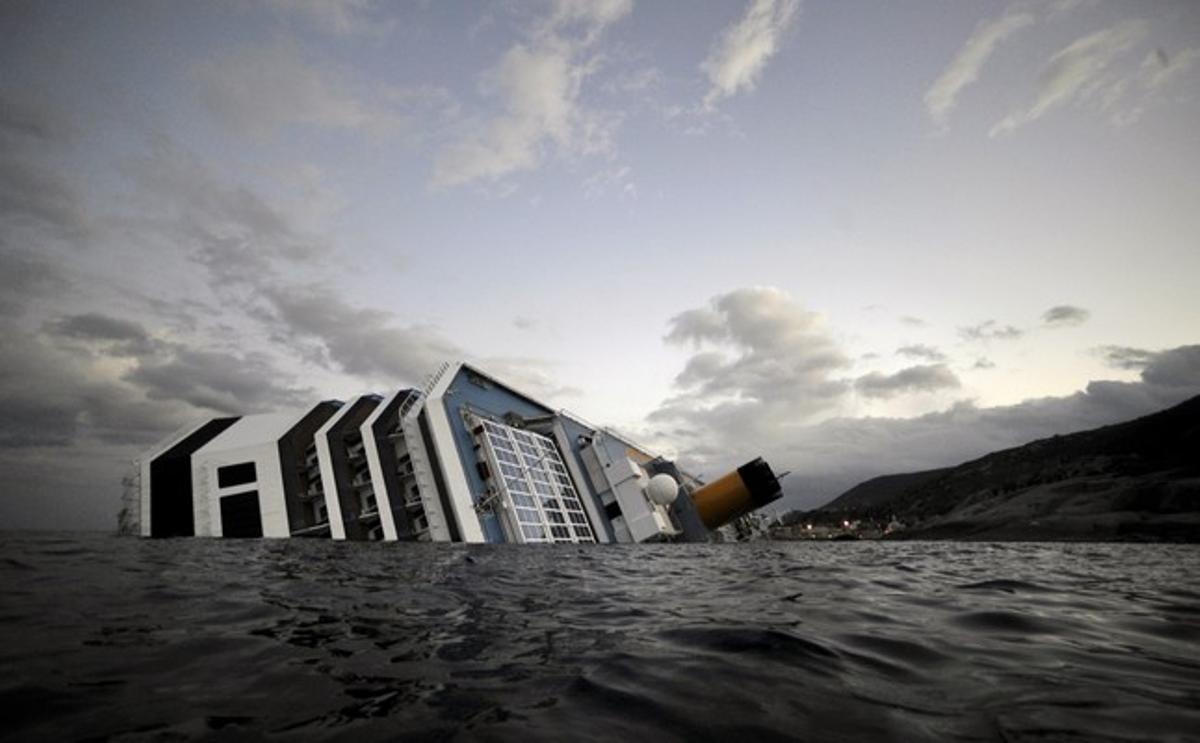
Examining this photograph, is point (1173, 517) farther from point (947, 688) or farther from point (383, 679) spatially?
point (383, 679)

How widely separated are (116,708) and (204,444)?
35.7m

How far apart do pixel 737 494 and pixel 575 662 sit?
2797 cm

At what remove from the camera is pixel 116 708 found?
2375 mm

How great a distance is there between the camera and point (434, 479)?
2267 centimetres

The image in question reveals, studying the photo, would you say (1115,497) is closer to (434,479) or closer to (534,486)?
(534,486)

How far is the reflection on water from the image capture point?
7.76 feet

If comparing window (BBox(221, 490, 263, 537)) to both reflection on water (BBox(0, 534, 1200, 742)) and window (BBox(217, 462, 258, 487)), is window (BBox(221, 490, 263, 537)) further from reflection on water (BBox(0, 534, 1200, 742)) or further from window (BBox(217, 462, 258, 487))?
reflection on water (BBox(0, 534, 1200, 742))

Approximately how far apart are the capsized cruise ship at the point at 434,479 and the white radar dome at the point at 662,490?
0.21ft

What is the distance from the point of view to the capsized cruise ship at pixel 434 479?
22.9 m

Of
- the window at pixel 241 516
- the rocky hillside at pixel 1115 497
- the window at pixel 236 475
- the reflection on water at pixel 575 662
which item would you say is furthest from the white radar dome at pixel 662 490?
the rocky hillside at pixel 1115 497

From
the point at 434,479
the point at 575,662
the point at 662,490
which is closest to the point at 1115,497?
the point at 662,490

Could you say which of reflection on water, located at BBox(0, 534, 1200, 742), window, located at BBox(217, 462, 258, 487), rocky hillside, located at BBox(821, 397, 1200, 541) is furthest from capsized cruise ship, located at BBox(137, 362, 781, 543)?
rocky hillside, located at BBox(821, 397, 1200, 541)

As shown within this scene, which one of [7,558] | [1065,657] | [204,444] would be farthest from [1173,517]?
[204,444]

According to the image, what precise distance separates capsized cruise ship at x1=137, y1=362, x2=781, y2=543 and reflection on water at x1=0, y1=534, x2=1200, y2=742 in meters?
15.9
